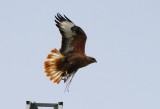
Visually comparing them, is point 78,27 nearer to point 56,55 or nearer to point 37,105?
point 56,55

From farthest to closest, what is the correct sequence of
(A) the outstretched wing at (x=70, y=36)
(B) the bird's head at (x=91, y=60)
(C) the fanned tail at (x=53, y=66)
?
(A) the outstretched wing at (x=70, y=36)
(B) the bird's head at (x=91, y=60)
(C) the fanned tail at (x=53, y=66)

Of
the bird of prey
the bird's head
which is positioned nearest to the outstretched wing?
the bird of prey

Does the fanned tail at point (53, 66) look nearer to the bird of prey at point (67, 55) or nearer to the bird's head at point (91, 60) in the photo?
the bird of prey at point (67, 55)

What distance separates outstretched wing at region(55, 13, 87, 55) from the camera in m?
10.4

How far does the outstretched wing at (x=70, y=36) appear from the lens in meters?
10.4

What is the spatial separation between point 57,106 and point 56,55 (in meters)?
4.34

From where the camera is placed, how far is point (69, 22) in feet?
35.1

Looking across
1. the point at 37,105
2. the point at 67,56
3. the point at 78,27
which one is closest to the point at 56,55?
the point at 67,56

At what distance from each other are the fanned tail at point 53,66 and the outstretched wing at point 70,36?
361 millimetres

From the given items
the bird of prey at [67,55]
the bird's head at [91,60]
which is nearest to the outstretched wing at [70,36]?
the bird of prey at [67,55]

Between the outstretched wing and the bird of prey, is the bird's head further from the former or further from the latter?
the outstretched wing

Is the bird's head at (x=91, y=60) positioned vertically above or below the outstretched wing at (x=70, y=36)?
below

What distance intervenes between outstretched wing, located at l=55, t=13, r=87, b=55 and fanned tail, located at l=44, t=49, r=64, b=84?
0.36 metres

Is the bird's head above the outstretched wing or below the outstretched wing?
below
